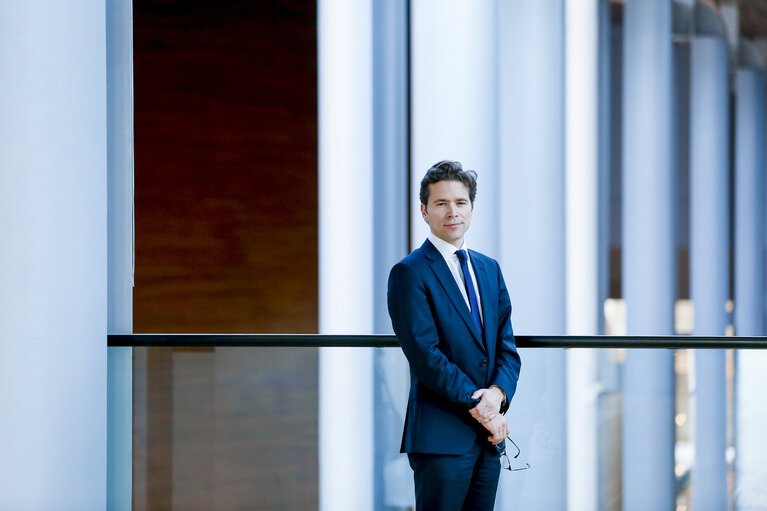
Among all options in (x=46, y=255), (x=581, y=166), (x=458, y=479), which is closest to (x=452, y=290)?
(x=458, y=479)

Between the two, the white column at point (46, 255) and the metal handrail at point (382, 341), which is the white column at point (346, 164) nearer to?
the metal handrail at point (382, 341)

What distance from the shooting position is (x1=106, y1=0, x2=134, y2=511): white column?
359cm

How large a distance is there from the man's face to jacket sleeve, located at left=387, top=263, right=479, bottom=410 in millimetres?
179

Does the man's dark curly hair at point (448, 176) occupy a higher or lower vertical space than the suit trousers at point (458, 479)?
higher

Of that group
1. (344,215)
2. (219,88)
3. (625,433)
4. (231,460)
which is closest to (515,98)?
(344,215)

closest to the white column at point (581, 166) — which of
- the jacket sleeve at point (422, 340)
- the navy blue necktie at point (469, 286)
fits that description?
the navy blue necktie at point (469, 286)

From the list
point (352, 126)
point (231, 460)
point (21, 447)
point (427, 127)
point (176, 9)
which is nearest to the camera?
point (21, 447)

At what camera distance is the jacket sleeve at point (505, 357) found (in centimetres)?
253

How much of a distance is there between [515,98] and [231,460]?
2.38 meters

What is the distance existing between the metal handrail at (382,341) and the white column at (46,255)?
30 centimetres

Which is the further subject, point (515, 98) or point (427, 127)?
point (515, 98)

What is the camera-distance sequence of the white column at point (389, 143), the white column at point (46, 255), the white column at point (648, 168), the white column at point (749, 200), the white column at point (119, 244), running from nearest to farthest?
the white column at point (46, 255) → the white column at point (119, 244) → the white column at point (389, 143) → the white column at point (648, 168) → the white column at point (749, 200)

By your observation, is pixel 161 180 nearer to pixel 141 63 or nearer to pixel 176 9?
pixel 141 63

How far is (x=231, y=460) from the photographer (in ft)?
11.7
